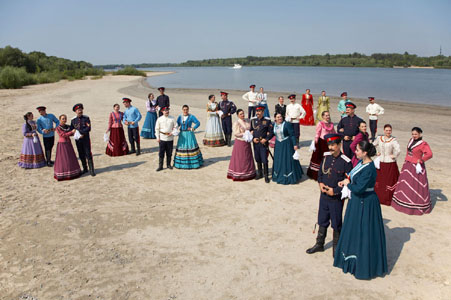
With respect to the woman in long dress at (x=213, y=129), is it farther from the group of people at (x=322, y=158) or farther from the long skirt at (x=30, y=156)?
the long skirt at (x=30, y=156)

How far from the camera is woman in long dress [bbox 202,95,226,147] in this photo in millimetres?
12906

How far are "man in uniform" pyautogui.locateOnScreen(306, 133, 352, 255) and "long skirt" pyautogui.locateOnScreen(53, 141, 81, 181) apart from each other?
23.2 ft

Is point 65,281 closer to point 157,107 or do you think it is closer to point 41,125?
point 41,125

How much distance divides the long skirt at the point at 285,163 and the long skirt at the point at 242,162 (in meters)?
0.74

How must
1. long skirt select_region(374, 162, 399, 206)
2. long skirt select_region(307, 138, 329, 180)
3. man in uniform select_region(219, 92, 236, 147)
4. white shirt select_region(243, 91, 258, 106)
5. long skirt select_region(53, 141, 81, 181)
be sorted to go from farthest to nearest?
white shirt select_region(243, 91, 258, 106) < man in uniform select_region(219, 92, 236, 147) < long skirt select_region(53, 141, 81, 181) < long skirt select_region(307, 138, 329, 180) < long skirt select_region(374, 162, 399, 206)

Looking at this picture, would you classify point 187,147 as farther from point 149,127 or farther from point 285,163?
point 149,127

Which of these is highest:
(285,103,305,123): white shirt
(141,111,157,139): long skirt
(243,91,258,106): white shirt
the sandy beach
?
(243,91,258,106): white shirt

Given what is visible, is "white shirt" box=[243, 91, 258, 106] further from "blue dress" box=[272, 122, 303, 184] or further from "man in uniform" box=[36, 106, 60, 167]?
"man in uniform" box=[36, 106, 60, 167]

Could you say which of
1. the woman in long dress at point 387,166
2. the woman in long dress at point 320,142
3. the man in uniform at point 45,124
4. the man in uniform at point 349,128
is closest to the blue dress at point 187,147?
the woman in long dress at point 320,142

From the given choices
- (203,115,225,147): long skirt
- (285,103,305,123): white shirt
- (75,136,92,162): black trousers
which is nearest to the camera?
(75,136,92,162): black trousers

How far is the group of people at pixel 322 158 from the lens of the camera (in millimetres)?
4809

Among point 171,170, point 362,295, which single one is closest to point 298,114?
point 171,170

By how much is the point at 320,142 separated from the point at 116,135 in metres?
7.03

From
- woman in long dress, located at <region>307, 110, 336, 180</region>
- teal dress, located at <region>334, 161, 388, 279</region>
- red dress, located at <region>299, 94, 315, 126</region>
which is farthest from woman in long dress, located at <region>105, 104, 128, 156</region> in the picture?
red dress, located at <region>299, 94, 315, 126</region>
